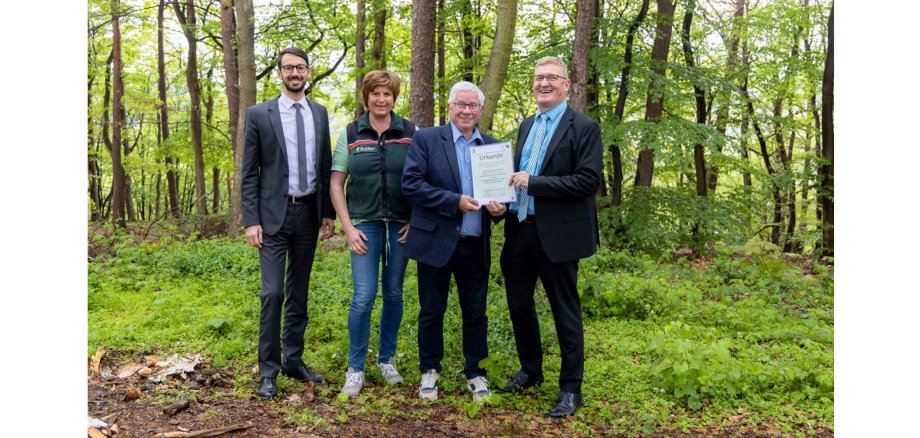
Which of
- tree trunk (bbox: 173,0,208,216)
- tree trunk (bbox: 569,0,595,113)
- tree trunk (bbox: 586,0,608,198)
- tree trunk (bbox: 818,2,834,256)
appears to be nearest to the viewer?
tree trunk (bbox: 569,0,595,113)

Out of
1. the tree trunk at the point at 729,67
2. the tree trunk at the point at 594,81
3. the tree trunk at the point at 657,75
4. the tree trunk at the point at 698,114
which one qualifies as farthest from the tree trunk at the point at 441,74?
the tree trunk at the point at 729,67

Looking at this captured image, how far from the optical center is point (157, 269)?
8.20 meters

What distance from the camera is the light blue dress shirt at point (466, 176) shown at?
4.10 m

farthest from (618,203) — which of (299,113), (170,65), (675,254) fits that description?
(170,65)

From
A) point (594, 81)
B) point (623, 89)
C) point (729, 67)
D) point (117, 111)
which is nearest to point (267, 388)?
point (623, 89)

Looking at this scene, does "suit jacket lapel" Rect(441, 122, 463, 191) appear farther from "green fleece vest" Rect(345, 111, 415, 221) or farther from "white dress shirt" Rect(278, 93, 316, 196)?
"white dress shirt" Rect(278, 93, 316, 196)

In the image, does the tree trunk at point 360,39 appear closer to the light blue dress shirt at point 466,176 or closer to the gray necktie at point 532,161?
the light blue dress shirt at point 466,176

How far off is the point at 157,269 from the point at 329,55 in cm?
1067

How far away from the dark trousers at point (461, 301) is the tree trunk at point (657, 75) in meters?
5.39

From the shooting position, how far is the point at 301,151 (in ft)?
14.0

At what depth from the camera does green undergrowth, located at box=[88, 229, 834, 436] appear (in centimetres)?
422

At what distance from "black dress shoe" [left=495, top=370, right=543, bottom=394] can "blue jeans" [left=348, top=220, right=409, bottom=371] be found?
96 centimetres

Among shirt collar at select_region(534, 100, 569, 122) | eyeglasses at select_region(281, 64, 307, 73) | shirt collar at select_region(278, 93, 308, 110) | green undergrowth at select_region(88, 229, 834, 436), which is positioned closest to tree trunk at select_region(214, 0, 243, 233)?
green undergrowth at select_region(88, 229, 834, 436)

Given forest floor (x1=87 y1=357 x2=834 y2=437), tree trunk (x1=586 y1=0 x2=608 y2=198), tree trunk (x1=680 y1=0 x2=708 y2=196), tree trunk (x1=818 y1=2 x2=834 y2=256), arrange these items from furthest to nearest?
tree trunk (x1=680 y1=0 x2=708 y2=196)
tree trunk (x1=818 y1=2 x2=834 y2=256)
tree trunk (x1=586 y1=0 x2=608 y2=198)
forest floor (x1=87 y1=357 x2=834 y2=437)
